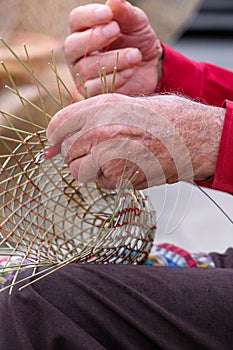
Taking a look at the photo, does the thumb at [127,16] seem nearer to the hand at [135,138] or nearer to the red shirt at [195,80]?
the red shirt at [195,80]

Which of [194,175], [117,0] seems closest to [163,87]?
[117,0]

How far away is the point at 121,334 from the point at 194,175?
219 mm

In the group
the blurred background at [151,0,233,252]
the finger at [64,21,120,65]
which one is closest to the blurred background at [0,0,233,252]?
the blurred background at [151,0,233,252]

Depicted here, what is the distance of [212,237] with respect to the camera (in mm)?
1763

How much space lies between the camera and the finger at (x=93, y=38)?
1017 millimetres

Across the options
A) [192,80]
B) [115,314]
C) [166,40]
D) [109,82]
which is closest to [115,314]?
[115,314]

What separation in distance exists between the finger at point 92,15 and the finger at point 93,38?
11mm

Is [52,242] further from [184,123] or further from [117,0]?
[117,0]

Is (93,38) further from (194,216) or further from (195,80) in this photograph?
(194,216)

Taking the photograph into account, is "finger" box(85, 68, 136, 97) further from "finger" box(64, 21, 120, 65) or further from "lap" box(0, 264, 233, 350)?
"lap" box(0, 264, 233, 350)

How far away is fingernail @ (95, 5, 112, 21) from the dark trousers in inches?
16.6

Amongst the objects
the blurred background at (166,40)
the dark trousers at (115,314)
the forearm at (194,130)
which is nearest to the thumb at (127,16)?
the blurred background at (166,40)

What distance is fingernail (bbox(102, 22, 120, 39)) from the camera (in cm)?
102

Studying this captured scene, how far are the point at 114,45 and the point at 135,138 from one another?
408mm
